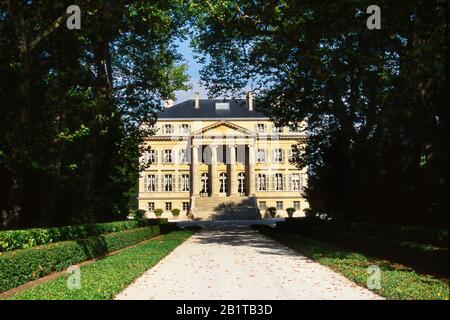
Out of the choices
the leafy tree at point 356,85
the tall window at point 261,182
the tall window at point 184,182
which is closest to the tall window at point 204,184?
the tall window at point 184,182

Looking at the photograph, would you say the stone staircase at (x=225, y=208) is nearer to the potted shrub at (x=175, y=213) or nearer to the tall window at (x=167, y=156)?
the potted shrub at (x=175, y=213)

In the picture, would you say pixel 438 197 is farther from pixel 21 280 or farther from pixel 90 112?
pixel 90 112

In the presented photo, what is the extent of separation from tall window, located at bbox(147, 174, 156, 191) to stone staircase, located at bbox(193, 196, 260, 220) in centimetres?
931

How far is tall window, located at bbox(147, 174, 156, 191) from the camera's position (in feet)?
209

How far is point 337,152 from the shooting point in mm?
22438

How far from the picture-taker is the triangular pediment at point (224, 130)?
61781 mm

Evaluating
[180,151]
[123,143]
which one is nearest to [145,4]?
[123,143]

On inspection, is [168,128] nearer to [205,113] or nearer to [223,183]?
[205,113]

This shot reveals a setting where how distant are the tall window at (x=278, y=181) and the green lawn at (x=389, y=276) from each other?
1803 inches

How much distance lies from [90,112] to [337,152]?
1197 centimetres

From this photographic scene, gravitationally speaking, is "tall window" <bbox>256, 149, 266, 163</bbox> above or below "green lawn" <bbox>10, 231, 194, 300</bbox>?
above

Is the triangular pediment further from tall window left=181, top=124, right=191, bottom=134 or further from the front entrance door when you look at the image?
the front entrance door

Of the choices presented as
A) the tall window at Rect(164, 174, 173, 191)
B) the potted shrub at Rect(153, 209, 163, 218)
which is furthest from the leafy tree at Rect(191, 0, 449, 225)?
the tall window at Rect(164, 174, 173, 191)

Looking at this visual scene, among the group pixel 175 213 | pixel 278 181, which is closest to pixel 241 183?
pixel 278 181
